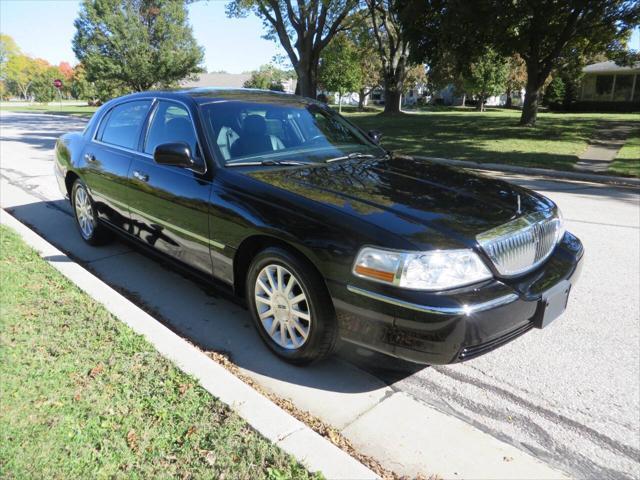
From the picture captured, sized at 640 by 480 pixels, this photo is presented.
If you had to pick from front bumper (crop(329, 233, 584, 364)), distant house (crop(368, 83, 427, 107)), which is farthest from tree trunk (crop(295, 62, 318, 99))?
distant house (crop(368, 83, 427, 107))

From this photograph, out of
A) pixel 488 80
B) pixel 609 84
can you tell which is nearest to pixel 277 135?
pixel 609 84

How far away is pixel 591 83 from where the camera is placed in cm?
4206

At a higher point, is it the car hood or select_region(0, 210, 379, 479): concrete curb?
the car hood

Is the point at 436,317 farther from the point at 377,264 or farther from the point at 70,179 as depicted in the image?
the point at 70,179

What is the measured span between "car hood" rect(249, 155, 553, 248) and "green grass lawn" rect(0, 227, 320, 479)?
50.4 inches

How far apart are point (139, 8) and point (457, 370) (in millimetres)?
45205

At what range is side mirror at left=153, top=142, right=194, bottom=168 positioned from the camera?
11.1ft

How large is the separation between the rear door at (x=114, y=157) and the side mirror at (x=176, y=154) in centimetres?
95

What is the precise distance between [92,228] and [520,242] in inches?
175

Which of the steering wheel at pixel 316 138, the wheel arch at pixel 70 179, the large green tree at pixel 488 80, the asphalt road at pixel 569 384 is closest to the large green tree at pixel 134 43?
the large green tree at pixel 488 80

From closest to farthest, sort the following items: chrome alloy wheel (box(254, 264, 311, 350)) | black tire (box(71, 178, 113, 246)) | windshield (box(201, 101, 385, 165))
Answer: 1. chrome alloy wheel (box(254, 264, 311, 350))
2. windshield (box(201, 101, 385, 165))
3. black tire (box(71, 178, 113, 246))

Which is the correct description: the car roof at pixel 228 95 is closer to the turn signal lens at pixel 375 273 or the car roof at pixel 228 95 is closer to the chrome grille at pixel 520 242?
the turn signal lens at pixel 375 273

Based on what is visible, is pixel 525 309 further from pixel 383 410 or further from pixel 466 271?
pixel 383 410

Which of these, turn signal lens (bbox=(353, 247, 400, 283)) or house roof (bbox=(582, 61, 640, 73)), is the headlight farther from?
house roof (bbox=(582, 61, 640, 73))
